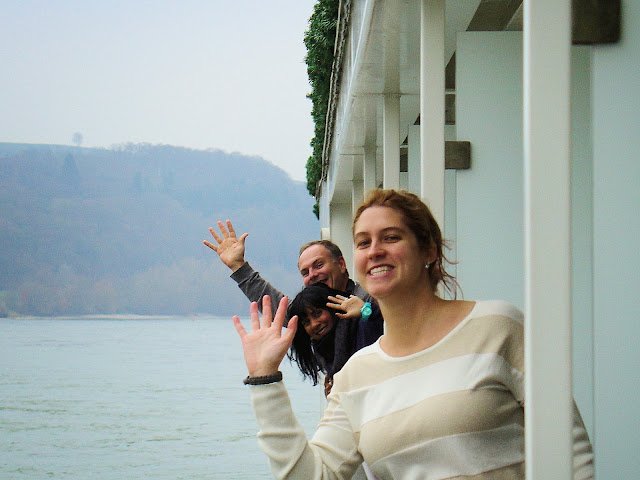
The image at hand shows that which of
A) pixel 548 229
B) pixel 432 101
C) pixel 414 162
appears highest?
pixel 432 101

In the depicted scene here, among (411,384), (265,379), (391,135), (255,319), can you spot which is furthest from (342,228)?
(411,384)

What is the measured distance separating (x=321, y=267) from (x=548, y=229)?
3.23 meters

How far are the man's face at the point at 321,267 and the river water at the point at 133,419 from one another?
4.92m

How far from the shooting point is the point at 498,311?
7.47ft

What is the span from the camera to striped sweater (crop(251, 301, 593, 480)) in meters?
2.21

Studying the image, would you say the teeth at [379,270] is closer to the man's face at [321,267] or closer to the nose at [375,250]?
the nose at [375,250]

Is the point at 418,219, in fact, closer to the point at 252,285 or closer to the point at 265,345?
the point at 265,345

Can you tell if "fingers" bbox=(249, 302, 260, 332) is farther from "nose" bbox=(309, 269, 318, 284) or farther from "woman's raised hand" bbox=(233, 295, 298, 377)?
"nose" bbox=(309, 269, 318, 284)

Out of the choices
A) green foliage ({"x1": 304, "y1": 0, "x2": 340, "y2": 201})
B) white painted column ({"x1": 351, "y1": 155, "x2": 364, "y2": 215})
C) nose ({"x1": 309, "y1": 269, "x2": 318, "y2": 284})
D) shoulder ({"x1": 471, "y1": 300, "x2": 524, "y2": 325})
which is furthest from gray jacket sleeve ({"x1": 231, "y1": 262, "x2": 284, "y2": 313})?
green foliage ({"x1": 304, "y1": 0, "x2": 340, "y2": 201})

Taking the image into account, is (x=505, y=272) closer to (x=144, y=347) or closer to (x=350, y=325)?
(x=350, y=325)

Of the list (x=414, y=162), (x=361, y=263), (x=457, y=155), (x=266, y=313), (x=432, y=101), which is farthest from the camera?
(x=414, y=162)

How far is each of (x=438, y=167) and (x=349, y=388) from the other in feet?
4.30

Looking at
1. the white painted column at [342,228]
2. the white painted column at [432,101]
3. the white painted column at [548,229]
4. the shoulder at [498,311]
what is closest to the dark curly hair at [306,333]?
the white painted column at [432,101]

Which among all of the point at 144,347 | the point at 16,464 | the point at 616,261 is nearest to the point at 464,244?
the point at 616,261
